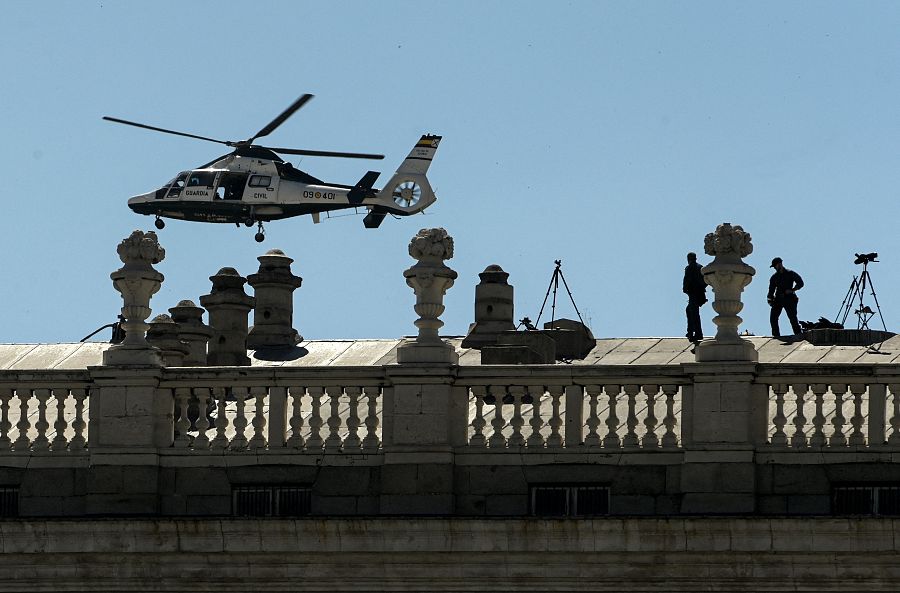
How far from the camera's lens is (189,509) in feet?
102

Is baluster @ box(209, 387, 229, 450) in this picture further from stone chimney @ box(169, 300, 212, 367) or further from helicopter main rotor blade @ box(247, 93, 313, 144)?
helicopter main rotor blade @ box(247, 93, 313, 144)

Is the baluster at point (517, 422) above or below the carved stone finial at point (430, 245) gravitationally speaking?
below

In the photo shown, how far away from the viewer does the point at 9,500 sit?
1240 inches

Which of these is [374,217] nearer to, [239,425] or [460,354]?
[460,354]

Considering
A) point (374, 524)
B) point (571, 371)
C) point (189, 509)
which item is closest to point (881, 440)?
point (571, 371)

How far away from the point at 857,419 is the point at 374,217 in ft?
203

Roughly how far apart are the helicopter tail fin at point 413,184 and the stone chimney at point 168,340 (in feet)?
168

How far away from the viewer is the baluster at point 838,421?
29.5 m

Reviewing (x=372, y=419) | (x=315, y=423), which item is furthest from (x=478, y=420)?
(x=315, y=423)

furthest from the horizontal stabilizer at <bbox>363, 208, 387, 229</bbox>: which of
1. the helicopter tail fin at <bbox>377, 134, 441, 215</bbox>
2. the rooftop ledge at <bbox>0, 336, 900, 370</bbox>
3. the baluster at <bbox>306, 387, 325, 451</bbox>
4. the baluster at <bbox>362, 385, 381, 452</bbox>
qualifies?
the baluster at <bbox>362, 385, 381, 452</bbox>

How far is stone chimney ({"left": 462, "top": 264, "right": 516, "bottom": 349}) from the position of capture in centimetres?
4273

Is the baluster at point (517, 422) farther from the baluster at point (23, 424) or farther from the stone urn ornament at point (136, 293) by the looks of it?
the baluster at point (23, 424)

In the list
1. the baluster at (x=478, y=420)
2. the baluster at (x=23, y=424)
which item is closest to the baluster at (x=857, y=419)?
the baluster at (x=478, y=420)

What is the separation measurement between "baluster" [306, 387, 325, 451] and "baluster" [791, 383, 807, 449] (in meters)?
5.60
